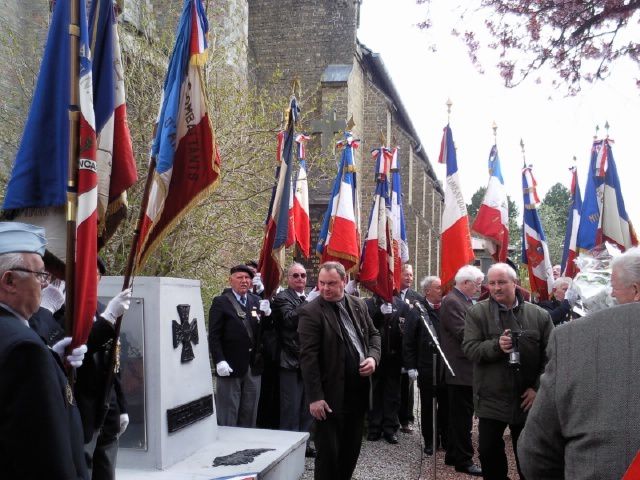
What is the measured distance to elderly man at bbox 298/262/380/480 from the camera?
4.61 metres

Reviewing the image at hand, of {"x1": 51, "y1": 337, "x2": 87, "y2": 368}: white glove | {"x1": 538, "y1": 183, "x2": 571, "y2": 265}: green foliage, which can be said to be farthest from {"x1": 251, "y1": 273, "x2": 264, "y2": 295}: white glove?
{"x1": 538, "y1": 183, "x2": 571, "y2": 265}: green foliage

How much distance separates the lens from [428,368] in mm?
7441

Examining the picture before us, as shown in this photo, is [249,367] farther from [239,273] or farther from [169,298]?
[169,298]

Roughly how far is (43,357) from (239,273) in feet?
16.2

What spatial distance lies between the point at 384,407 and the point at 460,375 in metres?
1.81

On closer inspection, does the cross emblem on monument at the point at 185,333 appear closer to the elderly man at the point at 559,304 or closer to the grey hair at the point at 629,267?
the grey hair at the point at 629,267

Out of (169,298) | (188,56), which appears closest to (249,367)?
(169,298)

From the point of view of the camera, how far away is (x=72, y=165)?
3279mm

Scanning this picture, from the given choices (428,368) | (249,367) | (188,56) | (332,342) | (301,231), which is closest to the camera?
(188,56)

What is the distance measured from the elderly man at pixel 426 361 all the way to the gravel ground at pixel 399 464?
29cm

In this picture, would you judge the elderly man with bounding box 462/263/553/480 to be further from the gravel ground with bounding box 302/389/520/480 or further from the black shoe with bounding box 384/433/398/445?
the black shoe with bounding box 384/433/398/445

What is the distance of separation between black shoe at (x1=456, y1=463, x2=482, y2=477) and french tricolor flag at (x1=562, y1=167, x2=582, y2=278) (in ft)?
17.4

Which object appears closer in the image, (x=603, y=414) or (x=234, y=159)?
(x=603, y=414)

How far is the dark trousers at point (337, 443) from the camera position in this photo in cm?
460
